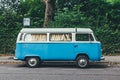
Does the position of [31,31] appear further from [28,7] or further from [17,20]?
[28,7]

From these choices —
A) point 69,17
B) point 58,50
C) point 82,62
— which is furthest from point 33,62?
point 69,17

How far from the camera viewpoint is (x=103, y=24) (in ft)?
95.4

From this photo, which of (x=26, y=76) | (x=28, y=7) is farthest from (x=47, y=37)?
(x=28, y=7)

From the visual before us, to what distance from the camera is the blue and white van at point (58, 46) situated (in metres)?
20.8

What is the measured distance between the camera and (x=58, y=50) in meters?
20.9

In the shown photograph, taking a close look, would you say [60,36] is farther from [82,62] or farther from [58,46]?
[82,62]

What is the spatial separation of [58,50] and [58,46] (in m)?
0.20

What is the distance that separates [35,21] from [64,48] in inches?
385

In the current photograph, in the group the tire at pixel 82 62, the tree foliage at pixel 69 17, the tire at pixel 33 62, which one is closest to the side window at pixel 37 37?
the tire at pixel 33 62

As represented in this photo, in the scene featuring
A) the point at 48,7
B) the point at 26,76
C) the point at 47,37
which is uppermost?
the point at 48,7

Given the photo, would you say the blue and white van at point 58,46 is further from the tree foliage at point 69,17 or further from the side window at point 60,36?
the tree foliage at point 69,17

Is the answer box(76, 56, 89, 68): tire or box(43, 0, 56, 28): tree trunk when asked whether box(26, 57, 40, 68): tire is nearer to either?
box(76, 56, 89, 68): tire

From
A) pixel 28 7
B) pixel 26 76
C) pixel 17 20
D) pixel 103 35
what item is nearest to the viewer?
pixel 26 76

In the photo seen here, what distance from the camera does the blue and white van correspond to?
20.8 metres
